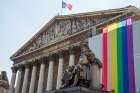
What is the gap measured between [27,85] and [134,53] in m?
13.1

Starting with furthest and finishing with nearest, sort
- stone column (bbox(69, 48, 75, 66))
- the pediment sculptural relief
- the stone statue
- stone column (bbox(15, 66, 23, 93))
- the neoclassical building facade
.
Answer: stone column (bbox(15, 66, 23, 93)) → the pediment sculptural relief → stone column (bbox(69, 48, 75, 66)) → the neoclassical building facade → the stone statue

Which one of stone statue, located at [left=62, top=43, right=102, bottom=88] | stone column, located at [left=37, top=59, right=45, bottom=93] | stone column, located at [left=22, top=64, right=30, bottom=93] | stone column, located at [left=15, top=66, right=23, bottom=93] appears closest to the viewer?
stone statue, located at [left=62, top=43, right=102, bottom=88]

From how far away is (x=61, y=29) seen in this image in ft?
88.6

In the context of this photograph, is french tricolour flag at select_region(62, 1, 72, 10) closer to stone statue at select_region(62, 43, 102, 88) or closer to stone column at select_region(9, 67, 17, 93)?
stone column at select_region(9, 67, 17, 93)

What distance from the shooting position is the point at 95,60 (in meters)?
7.14

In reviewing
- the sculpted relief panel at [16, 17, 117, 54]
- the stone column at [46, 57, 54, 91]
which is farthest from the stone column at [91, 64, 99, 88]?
the stone column at [46, 57, 54, 91]

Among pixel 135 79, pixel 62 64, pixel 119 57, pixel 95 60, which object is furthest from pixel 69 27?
pixel 95 60

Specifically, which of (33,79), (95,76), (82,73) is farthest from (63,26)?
(82,73)

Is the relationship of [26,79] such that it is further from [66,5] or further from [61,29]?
[66,5]

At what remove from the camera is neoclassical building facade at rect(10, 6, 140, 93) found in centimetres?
2333

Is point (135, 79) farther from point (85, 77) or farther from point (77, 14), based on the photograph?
point (85, 77)

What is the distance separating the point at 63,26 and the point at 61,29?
0.30 meters

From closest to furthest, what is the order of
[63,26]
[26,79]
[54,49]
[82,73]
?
[82,73] < [54,49] < [63,26] < [26,79]

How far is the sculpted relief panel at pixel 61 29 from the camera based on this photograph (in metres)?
24.4
